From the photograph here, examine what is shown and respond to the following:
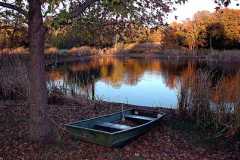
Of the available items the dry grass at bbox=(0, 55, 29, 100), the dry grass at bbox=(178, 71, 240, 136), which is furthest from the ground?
the dry grass at bbox=(0, 55, 29, 100)

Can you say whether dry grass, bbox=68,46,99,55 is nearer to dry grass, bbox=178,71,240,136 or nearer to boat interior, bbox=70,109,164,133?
dry grass, bbox=178,71,240,136

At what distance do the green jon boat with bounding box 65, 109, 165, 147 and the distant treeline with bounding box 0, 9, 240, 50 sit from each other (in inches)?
59.5

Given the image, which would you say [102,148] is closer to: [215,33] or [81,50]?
[81,50]

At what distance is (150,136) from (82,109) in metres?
2.57

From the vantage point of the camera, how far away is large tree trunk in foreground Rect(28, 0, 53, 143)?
5480 millimetres

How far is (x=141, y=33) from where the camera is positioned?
20.8ft

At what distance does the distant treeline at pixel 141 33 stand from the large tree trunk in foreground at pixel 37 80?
2.71ft

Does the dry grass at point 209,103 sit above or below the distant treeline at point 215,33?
below

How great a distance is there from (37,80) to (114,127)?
1.62m

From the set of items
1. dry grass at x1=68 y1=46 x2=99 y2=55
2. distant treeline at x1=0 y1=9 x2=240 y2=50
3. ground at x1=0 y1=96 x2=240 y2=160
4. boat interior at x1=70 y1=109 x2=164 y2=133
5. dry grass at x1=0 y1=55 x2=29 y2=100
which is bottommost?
ground at x1=0 y1=96 x2=240 y2=160

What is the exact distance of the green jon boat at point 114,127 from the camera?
5695 millimetres

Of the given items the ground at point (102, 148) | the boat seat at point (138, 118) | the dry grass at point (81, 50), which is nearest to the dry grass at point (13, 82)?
the ground at point (102, 148)

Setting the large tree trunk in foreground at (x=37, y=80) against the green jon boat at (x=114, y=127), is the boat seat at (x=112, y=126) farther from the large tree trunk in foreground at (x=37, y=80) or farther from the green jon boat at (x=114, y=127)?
the large tree trunk in foreground at (x=37, y=80)

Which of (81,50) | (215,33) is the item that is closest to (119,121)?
(81,50)
